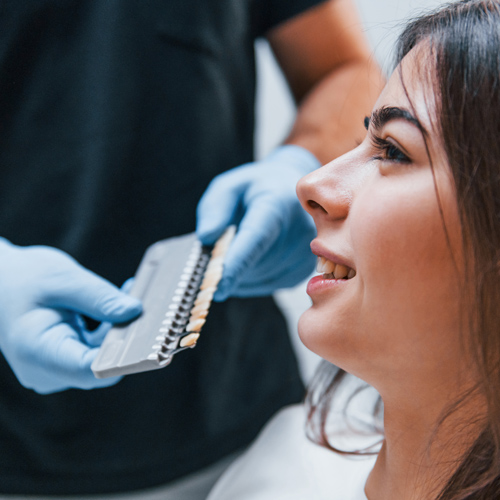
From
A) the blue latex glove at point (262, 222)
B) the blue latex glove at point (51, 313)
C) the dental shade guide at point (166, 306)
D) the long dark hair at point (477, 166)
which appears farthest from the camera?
the blue latex glove at point (262, 222)

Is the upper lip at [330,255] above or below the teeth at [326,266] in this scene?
above

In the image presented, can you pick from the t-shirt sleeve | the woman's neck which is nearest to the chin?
the woman's neck

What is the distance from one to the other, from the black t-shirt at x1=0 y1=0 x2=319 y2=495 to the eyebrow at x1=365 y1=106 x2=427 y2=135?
0.43 m

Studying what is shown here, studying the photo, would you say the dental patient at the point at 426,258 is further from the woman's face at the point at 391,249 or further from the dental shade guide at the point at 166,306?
the dental shade guide at the point at 166,306

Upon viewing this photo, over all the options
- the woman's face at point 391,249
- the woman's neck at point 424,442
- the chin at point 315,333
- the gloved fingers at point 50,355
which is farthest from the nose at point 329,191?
the gloved fingers at point 50,355

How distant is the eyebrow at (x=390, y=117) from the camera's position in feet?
1.78

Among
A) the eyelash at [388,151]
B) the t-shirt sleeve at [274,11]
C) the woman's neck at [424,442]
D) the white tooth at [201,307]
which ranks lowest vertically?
the woman's neck at [424,442]

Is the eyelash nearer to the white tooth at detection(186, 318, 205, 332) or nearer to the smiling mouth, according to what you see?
the smiling mouth

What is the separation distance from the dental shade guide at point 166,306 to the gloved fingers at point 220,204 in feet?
0.06

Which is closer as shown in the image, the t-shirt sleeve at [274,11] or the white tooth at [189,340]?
the white tooth at [189,340]

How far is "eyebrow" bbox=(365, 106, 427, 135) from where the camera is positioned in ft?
1.78

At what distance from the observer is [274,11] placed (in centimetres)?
105

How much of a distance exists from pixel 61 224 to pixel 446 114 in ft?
2.03

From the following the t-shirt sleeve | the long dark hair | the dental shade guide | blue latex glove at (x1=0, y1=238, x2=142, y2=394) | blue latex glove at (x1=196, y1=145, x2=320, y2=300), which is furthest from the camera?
the t-shirt sleeve
